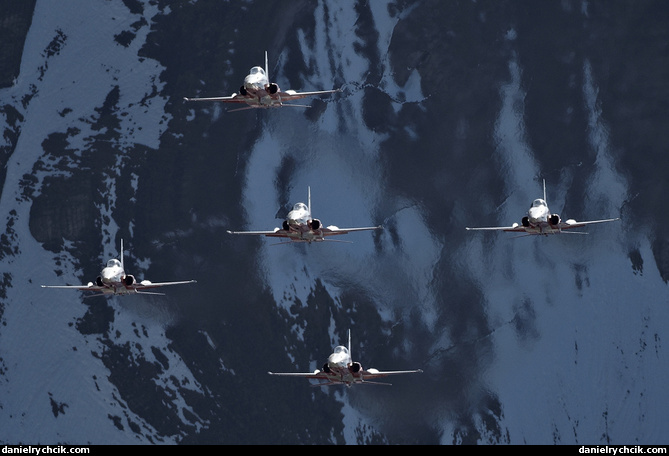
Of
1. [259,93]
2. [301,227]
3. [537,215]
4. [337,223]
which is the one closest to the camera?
[301,227]

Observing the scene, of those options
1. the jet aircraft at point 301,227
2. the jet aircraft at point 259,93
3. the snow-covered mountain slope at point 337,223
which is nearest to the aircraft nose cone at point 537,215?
the jet aircraft at point 301,227

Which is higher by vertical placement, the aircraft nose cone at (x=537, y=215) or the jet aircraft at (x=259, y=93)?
the jet aircraft at (x=259, y=93)

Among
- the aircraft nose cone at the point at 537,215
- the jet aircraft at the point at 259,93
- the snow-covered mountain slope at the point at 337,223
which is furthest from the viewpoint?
the snow-covered mountain slope at the point at 337,223

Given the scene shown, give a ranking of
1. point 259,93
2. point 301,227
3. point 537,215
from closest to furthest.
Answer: point 301,227, point 537,215, point 259,93

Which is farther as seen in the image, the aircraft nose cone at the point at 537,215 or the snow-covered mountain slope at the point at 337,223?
the snow-covered mountain slope at the point at 337,223

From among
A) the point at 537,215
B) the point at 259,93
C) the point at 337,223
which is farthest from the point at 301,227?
the point at 337,223

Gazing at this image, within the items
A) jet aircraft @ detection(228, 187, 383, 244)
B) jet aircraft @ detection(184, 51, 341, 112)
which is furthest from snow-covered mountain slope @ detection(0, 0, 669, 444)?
jet aircraft @ detection(184, 51, 341, 112)

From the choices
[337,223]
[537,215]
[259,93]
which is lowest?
[537,215]

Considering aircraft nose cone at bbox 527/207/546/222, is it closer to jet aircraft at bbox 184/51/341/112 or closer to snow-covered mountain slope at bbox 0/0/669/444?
jet aircraft at bbox 184/51/341/112

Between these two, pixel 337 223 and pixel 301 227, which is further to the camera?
pixel 337 223

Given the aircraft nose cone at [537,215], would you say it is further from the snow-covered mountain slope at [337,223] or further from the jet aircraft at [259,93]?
the snow-covered mountain slope at [337,223]

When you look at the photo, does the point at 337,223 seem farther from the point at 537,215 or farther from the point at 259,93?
the point at 537,215

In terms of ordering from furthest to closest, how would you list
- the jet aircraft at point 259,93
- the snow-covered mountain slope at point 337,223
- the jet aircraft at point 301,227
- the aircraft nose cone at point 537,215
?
the snow-covered mountain slope at point 337,223, the jet aircraft at point 259,93, the aircraft nose cone at point 537,215, the jet aircraft at point 301,227
